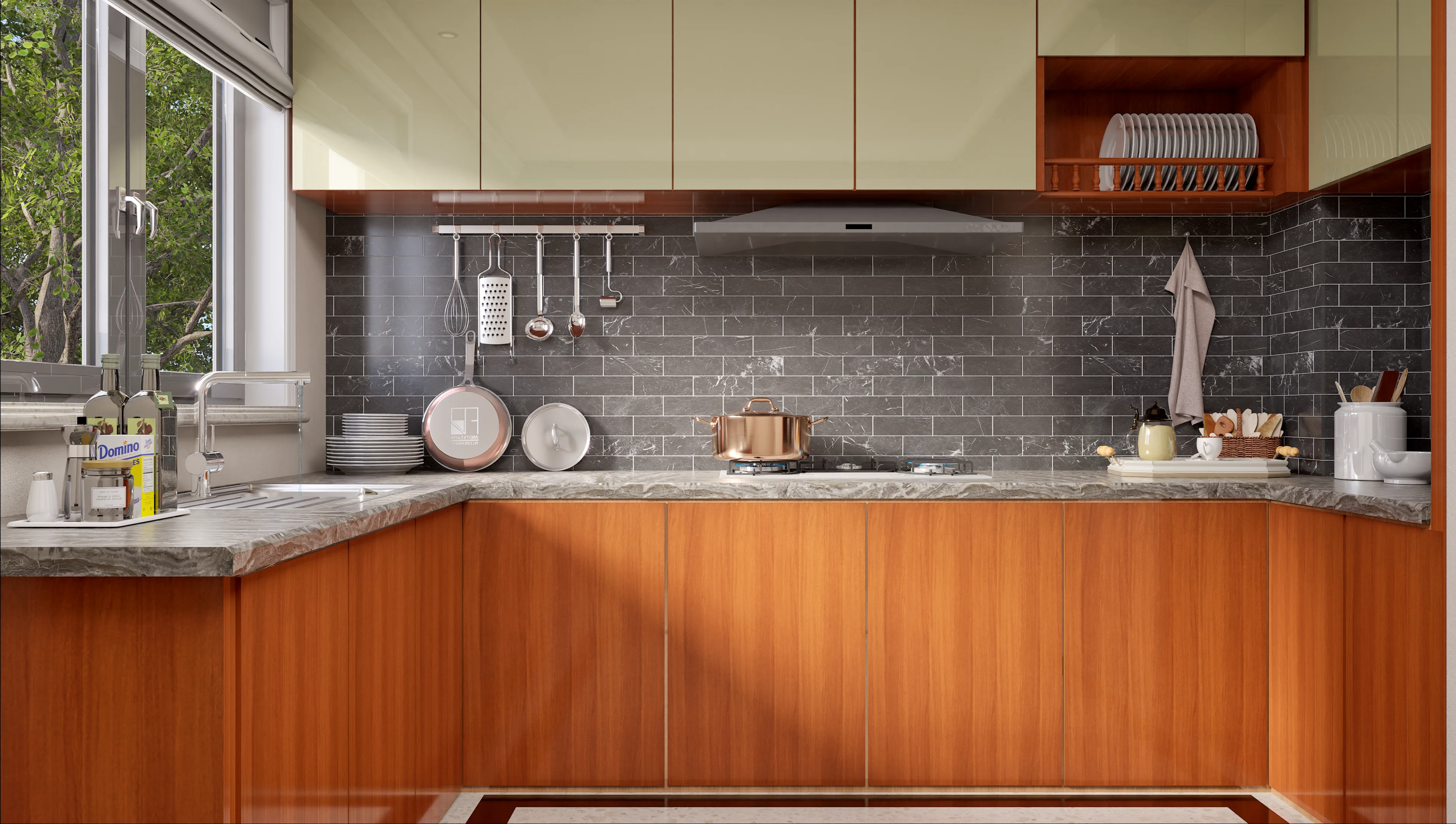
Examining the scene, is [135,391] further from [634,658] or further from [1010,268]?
[1010,268]

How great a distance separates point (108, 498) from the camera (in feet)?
4.94

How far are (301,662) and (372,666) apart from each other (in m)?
0.34

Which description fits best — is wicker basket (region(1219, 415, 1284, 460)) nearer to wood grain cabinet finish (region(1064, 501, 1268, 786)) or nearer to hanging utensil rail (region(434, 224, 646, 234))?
wood grain cabinet finish (region(1064, 501, 1268, 786))

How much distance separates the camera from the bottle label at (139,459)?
1551 mm

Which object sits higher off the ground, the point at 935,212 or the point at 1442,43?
the point at 1442,43

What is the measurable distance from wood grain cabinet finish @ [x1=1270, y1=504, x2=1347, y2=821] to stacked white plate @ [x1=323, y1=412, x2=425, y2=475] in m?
2.54

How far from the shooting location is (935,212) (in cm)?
277

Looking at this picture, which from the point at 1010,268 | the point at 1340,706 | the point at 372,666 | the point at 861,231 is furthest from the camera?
the point at 1010,268

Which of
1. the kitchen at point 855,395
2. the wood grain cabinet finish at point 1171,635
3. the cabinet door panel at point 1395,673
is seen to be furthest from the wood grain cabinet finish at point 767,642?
the cabinet door panel at point 1395,673

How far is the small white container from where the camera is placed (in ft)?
8.14

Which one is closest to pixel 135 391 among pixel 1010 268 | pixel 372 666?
pixel 372 666

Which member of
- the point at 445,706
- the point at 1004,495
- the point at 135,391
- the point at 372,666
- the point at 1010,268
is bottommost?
the point at 445,706

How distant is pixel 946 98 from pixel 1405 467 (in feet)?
5.15

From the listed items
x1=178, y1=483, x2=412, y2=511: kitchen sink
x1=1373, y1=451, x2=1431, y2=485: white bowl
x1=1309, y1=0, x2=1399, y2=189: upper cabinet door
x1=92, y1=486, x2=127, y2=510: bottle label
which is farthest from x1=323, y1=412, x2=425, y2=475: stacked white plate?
x1=1309, y1=0, x2=1399, y2=189: upper cabinet door
